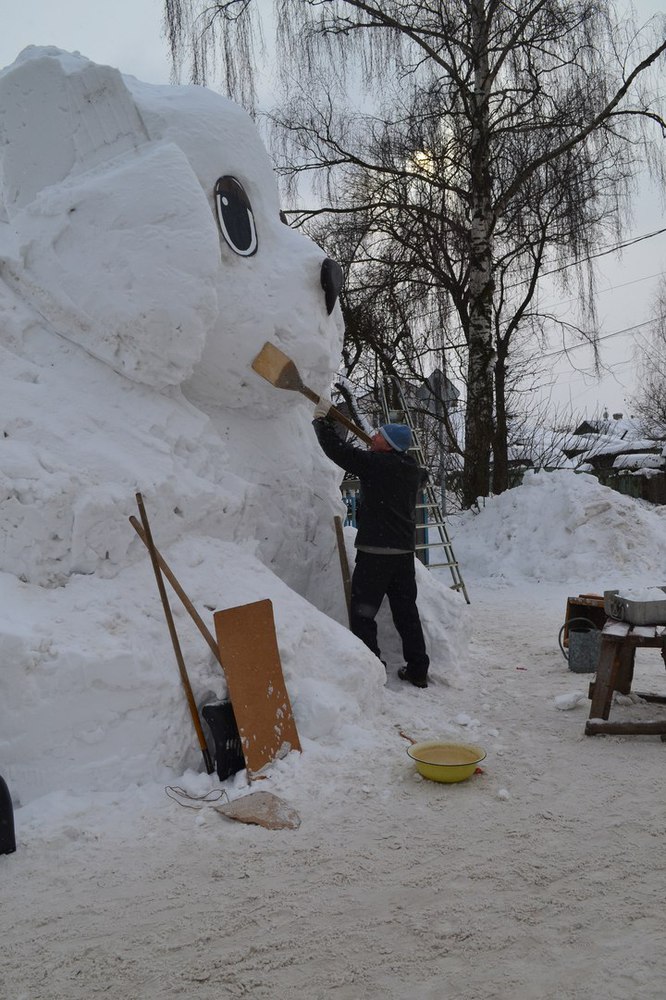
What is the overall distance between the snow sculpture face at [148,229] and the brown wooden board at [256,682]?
124cm

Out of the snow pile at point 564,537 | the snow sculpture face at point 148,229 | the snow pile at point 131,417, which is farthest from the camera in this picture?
the snow pile at point 564,537

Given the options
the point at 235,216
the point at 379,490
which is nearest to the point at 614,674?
the point at 379,490

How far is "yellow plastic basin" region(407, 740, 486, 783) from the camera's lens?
3205 millimetres

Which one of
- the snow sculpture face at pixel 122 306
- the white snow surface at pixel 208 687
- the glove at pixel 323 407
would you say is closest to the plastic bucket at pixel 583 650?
the white snow surface at pixel 208 687

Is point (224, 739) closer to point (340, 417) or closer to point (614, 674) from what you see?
point (614, 674)

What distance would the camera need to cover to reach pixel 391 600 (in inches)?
189

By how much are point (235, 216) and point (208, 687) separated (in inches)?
95.5

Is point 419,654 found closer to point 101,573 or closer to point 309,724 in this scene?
point 309,724

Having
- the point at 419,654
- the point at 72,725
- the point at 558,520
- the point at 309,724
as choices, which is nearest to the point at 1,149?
the point at 72,725

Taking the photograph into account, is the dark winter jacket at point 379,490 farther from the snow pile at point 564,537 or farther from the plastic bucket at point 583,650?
the snow pile at point 564,537

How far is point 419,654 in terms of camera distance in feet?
15.5

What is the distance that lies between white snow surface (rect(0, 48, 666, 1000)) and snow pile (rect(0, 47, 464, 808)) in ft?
0.04

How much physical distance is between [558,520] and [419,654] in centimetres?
484

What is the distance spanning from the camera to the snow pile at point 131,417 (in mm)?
3025
